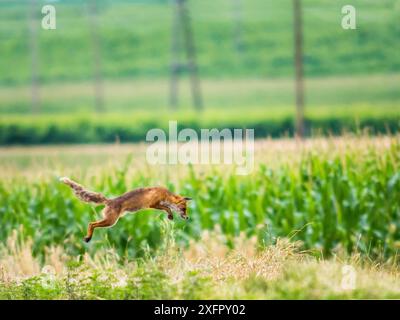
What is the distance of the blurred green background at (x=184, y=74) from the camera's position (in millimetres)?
28109

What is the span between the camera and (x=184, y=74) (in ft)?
131

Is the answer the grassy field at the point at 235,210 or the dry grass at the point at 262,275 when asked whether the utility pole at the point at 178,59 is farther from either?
the dry grass at the point at 262,275

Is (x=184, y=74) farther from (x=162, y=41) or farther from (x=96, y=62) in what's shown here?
(x=96, y=62)

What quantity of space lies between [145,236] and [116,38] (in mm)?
34320

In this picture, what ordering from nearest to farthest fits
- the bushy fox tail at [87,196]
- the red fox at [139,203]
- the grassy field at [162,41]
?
the bushy fox tail at [87,196] → the red fox at [139,203] → the grassy field at [162,41]

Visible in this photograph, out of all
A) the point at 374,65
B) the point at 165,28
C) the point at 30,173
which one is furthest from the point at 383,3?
the point at 165,28

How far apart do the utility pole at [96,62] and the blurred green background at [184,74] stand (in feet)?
0.38

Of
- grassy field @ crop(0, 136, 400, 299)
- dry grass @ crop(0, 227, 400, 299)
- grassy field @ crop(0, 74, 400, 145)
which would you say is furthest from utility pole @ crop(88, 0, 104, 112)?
dry grass @ crop(0, 227, 400, 299)

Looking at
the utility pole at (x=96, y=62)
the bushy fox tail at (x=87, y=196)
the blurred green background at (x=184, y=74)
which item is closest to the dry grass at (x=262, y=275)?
the bushy fox tail at (x=87, y=196)

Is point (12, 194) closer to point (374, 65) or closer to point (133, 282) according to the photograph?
point (133, 282)

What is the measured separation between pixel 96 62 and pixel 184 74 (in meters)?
4.37

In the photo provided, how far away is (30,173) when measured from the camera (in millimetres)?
12391

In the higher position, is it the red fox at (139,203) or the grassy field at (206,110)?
the grassy field at (206,110)

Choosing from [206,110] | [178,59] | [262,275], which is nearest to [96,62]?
[178,59]
